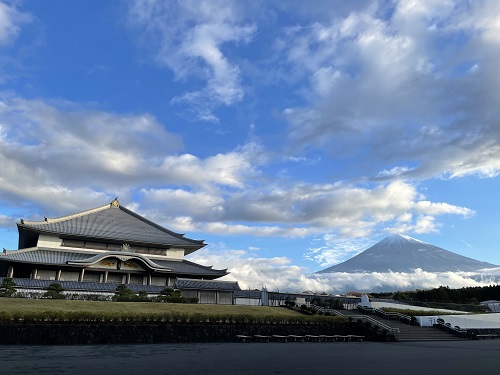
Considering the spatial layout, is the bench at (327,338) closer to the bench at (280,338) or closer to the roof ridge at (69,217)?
the bench at (280,338)

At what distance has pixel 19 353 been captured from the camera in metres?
14.6

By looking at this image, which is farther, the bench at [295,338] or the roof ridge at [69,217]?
the roof ridge at [69,217]

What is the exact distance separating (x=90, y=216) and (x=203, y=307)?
2839 centimetres

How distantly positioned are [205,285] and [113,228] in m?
16.1

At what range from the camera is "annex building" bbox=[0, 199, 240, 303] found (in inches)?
1571

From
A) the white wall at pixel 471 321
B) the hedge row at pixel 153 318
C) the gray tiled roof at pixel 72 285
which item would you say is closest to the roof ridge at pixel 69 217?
the gray tiled roof at pixel 72 285

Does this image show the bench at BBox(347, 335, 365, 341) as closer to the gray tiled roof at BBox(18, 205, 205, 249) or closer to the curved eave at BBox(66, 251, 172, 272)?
the curved eave at BBox(66, 251, 172, 272)

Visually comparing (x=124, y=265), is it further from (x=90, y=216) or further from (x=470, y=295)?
(x=470, y=295)

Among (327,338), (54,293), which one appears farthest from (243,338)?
(54,293)

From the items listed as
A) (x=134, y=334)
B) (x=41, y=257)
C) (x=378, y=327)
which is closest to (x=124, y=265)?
(x=41, y=257)

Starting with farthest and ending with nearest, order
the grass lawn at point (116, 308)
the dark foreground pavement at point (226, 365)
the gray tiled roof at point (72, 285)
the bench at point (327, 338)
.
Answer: the gray tiled roof at point (72, 285) < the bench at point (327, 338) < the grass lawn at point (116, 308) < the dark foreground pavement at point (226, 365)

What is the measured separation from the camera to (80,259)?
4234 centimetres

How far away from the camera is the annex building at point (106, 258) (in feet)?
131

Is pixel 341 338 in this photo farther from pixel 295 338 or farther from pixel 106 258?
pixel 106 258
